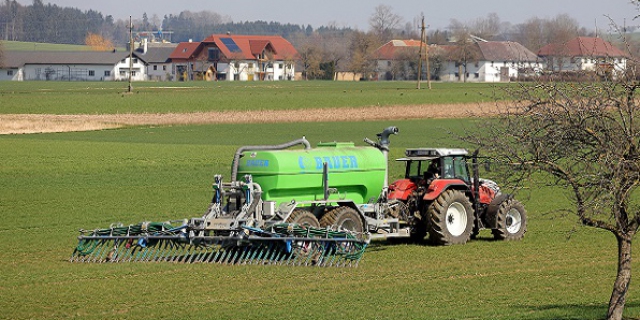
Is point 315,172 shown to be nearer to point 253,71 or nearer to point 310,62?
point 253,71

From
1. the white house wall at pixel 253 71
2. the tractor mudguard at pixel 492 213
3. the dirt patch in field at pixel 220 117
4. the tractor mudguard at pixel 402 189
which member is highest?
the white house wall at pixel 253 71

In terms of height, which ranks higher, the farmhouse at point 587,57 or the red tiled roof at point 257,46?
the red tiled roof at point 257,46

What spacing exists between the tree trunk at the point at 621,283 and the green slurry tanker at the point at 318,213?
7404 mm

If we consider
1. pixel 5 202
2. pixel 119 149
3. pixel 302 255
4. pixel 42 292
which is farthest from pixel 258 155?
pixel 119 149

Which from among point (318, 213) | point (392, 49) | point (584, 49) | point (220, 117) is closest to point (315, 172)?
point (318, 213)

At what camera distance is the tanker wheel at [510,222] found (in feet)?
78.8

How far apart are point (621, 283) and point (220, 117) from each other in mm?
63048

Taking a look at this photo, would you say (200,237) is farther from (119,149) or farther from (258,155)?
Result: (119,149)

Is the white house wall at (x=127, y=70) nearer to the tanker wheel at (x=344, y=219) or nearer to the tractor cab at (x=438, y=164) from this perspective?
the tractor cab at (x=438, y=164)

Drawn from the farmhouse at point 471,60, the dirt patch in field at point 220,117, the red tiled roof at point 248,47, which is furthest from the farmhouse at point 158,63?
the dirt patch in field at point 220,117

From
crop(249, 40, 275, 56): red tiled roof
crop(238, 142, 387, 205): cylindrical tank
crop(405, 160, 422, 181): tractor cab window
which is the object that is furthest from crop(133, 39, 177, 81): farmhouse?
crop(238, 142, 387, 205): cylindrical tank

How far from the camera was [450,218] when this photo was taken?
23547mm

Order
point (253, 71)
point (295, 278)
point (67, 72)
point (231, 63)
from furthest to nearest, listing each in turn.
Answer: point (253, 71) → point (67, 72) → point (231, 63) → point (295, 278)

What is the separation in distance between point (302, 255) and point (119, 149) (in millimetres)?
28586
